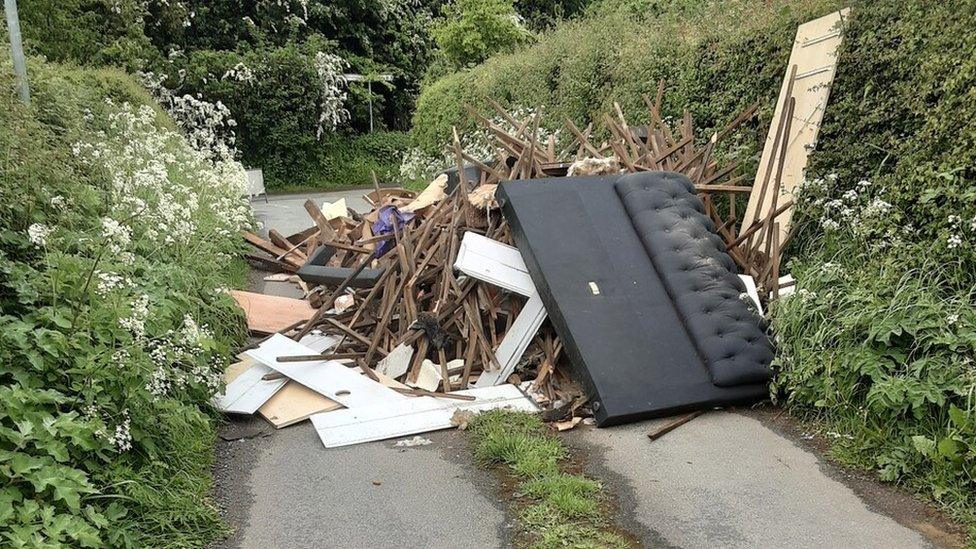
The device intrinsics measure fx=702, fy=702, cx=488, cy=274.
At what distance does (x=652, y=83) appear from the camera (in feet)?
29.5

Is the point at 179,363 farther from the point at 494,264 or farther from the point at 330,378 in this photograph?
the point at 494,264

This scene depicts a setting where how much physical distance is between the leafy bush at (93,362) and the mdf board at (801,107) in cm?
471

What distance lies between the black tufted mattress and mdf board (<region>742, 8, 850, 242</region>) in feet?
2.88

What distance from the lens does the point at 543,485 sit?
12.7 feet

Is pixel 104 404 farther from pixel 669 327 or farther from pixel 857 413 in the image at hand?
pixel 857 413

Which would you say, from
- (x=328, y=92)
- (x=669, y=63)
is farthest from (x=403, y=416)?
(x=328, y=92)

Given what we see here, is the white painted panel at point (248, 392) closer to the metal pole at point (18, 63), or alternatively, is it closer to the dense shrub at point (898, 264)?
the metal pole at point (18, 63)

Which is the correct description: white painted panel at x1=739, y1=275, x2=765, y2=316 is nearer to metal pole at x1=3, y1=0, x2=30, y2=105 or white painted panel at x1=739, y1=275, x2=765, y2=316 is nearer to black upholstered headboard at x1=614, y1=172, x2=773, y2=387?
black upholstered headboard at x1=614, y1=172, x2=773, y2=387

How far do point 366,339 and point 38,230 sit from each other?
115 inches

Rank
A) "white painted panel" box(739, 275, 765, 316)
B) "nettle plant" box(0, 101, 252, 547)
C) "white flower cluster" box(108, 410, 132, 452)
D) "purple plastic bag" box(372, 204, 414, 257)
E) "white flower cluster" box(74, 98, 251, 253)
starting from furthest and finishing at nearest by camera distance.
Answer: "purple plastic bag" box(372, 204, 414, 257), "white painted panel" box(739, 275, 765, 316), "white flower cluster" box(74, 98, 251, 253), "white flower cluster" box(108, 410, 132, 452), "nettle plant" box(0, 101, 252, 547)

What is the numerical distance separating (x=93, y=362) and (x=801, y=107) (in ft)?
19.2

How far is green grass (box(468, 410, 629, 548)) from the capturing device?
136 inches

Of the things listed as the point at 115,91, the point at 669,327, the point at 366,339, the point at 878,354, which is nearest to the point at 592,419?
the point at 669,327

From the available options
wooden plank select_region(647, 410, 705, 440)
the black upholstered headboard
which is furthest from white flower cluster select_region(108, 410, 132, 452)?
the black upholstered headboard
